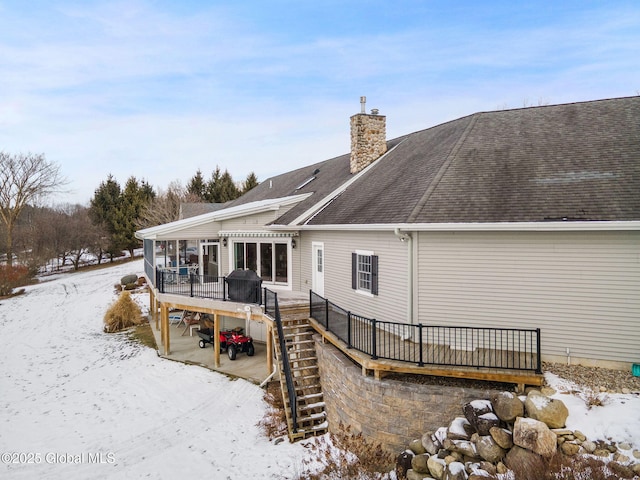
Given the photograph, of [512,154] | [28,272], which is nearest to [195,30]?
[512,154]

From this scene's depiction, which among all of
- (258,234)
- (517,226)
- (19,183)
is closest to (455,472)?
(517,226)

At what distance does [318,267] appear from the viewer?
14883 millimetres

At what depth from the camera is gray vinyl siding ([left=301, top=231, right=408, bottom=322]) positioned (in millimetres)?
10375

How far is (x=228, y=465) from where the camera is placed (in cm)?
894

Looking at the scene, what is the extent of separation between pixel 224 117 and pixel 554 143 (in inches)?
1026

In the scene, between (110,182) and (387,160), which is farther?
(110,182)

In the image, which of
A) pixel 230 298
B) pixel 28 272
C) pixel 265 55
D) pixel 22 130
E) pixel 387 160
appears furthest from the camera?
pixel 28 272

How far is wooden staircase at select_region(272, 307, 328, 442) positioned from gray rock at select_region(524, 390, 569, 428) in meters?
5.20

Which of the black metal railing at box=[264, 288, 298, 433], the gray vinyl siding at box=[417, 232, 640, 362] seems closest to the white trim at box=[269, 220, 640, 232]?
the gray vinyl siding at box=[417, 232, 640, 362]

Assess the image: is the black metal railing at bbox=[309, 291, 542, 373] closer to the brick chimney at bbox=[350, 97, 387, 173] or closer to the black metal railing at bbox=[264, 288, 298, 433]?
the black metal railing at bbox=[264, 288, 298, 433]

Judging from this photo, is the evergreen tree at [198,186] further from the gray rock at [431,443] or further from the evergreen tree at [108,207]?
the gray rock at [431,443]

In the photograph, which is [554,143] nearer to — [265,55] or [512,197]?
[512,197]

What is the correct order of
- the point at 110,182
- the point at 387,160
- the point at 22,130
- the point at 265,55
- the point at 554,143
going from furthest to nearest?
the point at 110,182 < the point at 22,130 < the point at 265,55 < the point at 387,160 < the point at 554,143

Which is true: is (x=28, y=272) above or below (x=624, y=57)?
below
